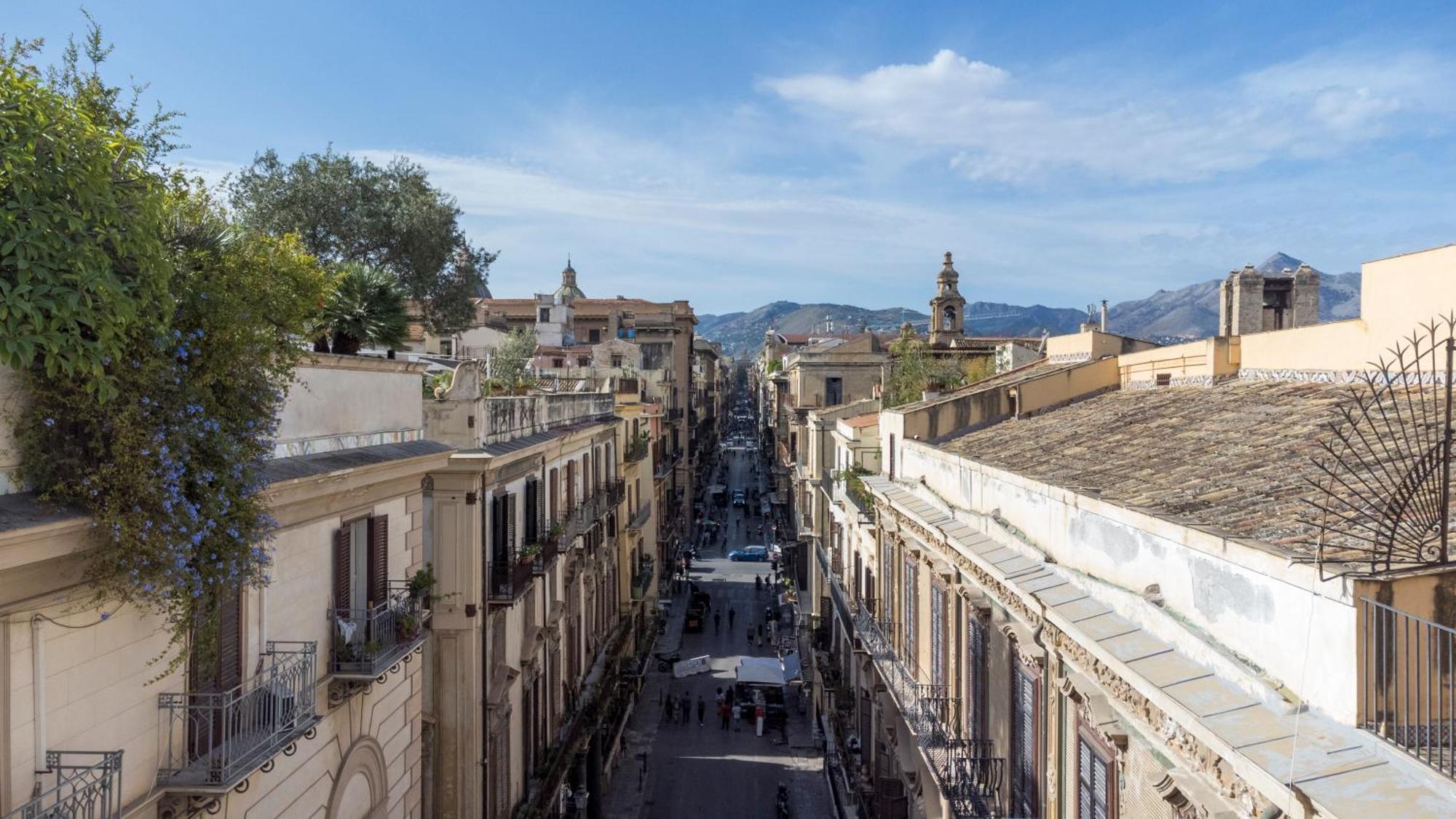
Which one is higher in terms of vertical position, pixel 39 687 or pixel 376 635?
pixel 39 687

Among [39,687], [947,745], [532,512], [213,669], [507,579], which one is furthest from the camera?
[532,512]

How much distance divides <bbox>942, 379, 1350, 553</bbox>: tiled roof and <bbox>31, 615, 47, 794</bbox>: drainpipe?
718cm

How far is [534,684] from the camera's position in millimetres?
18875

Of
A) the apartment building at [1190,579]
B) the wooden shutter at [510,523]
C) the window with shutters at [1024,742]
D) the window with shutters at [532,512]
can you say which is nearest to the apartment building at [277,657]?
the wooden shutter at [510,523]

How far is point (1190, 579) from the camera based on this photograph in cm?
725

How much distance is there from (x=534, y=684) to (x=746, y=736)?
45.2 feet

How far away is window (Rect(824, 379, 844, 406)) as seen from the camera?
48312mm

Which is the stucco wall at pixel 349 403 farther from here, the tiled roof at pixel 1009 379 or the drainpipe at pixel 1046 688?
the tiled roof at pixel 1009 379

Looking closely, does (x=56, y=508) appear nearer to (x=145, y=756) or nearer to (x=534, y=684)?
(x=145, y=756)

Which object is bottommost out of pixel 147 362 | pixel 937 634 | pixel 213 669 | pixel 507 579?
pixel 937 634

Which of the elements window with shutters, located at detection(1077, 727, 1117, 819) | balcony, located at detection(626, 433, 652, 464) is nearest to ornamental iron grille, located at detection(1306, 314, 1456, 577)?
window with shutters, located at detection(1077, 727, 1117, 819)

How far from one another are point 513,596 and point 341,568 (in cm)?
591

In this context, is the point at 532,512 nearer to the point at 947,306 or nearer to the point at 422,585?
the point at 422,585

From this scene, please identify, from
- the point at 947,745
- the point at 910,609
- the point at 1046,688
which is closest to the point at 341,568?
the point at 1046,688
